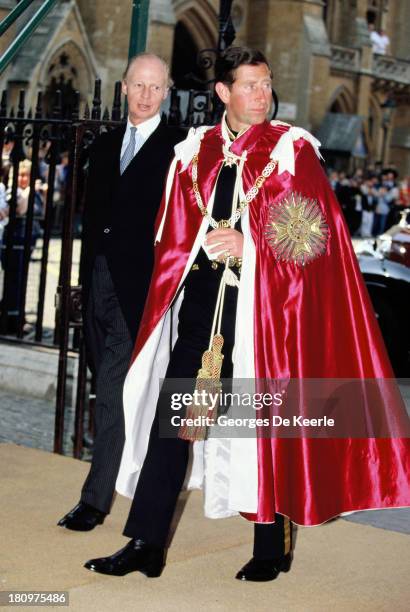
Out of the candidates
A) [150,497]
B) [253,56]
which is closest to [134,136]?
[253,56]

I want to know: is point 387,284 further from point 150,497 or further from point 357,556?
point 150,497

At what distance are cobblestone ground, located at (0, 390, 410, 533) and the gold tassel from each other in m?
1.61

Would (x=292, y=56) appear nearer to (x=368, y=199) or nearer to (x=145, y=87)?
(x=368, y=199)

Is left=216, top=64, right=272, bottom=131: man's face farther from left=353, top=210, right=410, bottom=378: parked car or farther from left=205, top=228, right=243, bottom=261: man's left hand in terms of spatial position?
left=353, top=210, right=410, bottom=378: parked car

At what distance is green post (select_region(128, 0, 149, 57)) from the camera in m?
6.89

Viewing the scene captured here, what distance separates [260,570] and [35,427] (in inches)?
124

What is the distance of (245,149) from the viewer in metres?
4.55

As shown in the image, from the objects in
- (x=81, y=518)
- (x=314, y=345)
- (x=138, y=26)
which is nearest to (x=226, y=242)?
(x=314, y=345)

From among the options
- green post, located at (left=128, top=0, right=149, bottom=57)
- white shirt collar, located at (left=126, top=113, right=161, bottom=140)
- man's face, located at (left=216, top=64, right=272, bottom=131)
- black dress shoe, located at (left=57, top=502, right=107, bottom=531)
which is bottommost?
black dress shoe, located at (left=57, top=502, right=107, bottom=531)

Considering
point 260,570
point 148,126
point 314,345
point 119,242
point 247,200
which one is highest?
point 148,126

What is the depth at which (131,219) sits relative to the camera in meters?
5.09

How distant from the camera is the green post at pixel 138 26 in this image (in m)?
6.89

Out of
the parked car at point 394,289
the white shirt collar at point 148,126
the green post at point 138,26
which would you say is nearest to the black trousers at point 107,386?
the white shirt collar at point 148,126

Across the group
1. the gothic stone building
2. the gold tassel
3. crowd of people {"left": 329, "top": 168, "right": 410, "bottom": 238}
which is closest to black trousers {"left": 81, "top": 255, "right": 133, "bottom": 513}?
the gold tassel
